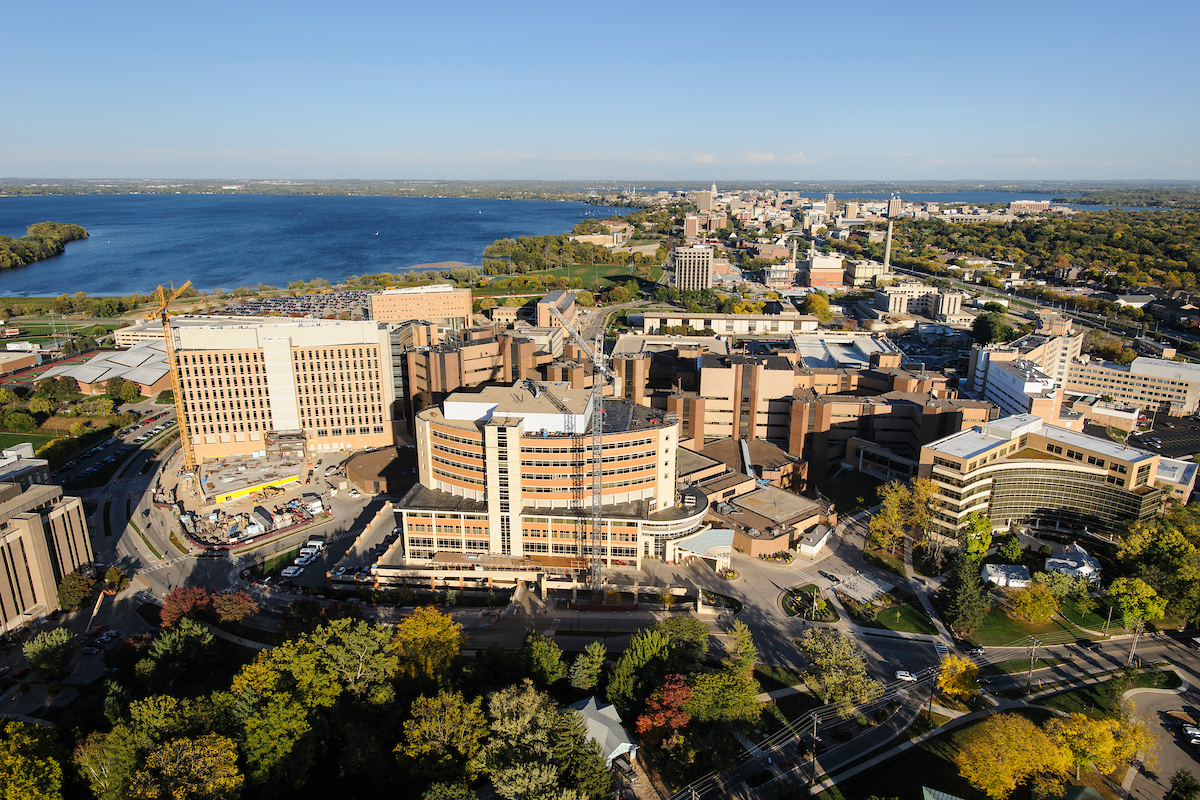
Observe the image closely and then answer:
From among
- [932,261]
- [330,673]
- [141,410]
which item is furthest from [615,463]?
[932,261]

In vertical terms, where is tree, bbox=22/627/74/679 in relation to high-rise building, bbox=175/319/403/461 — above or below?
below

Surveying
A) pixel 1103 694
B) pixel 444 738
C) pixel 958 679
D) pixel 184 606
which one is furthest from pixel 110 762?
pixel 1103 694

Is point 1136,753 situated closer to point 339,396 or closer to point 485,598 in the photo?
point 485,598

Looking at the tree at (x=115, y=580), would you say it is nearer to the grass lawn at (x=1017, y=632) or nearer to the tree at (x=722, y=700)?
the tree at (x=722, y=700)

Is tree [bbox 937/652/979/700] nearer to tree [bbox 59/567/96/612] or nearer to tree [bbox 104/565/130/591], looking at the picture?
tree [bbox 104/565/130/591]

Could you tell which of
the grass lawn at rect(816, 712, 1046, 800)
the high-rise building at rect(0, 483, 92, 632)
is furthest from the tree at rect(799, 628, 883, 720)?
the high-rise building at rect(0, 483, 92, 632)

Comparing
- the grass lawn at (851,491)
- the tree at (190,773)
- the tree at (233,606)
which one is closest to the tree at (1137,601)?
the grass lawn at (851,491)
